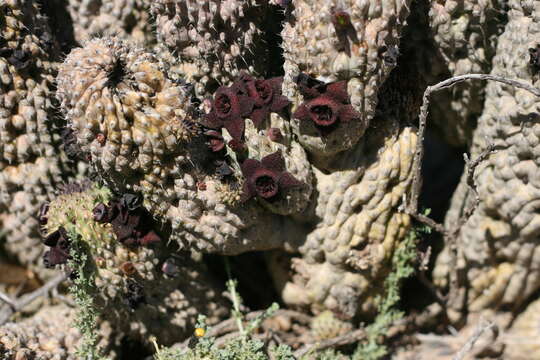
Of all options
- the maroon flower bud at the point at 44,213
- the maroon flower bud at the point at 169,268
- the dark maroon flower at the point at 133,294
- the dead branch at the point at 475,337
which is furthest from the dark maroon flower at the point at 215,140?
the dead branch at the point at 475,337

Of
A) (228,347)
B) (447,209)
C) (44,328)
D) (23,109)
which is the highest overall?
(23,109)

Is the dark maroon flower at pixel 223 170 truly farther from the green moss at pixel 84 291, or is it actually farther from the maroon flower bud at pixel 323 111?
the green moss at pixel 84 291

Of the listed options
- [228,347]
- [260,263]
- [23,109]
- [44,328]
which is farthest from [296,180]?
[44,328]

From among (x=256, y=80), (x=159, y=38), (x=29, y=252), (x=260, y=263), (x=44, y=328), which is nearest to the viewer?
(x=256, y=80)

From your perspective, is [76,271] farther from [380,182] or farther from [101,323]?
[380,182]

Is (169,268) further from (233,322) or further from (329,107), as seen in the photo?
(329,107)

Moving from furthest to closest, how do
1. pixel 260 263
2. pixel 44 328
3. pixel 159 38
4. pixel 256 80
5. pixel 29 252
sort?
pixel 260 263
pixel 29 252
pixel 44 328
pixel 159 38
pixel 256 80

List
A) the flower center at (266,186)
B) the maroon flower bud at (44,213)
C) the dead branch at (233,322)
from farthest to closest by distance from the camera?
Answer: the dead branch at (233,322) < the maroon flower bud at (44,213) < the flower center at (266,186)
